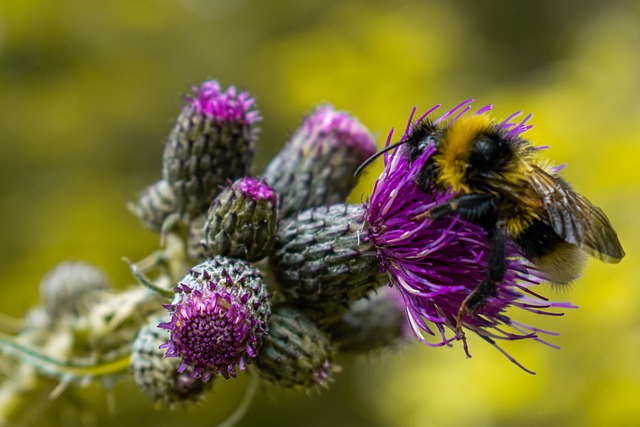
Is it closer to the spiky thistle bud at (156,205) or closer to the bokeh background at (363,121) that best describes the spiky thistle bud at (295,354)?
the spiky thistle bud at (156,205)

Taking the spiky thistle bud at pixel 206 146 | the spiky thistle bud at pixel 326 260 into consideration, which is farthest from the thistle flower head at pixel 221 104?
the spiky thistle bud at pixel 326 260

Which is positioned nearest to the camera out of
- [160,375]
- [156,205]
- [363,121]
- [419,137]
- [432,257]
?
[432,257]

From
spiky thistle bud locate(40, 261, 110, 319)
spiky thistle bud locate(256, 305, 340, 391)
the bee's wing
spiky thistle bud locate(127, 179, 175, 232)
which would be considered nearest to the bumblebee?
the bee's wing

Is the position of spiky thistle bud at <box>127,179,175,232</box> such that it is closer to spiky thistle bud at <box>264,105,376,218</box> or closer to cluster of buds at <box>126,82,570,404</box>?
cluster of buds at <box>126,82,570,404</box>

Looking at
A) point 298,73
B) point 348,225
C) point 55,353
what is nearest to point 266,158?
point 298,73

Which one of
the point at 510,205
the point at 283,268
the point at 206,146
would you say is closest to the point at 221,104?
the point at 206,146

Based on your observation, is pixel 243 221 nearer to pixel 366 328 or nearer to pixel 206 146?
pixel 206 146
